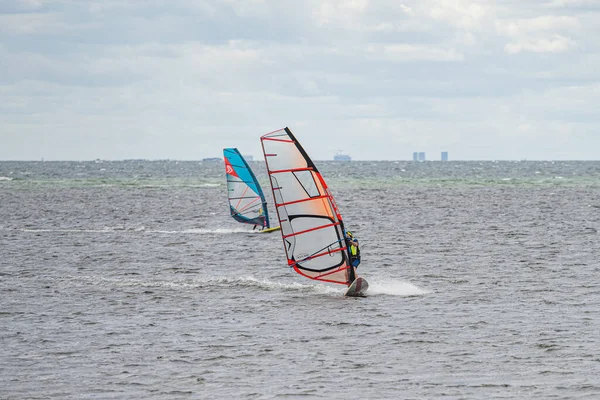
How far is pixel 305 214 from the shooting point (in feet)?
77.8

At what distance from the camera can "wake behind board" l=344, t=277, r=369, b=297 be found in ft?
76.0

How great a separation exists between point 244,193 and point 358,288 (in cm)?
1894

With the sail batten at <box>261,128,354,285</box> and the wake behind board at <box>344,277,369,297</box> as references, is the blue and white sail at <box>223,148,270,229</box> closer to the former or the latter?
the sail batten at <box>261,128,354,285</box>

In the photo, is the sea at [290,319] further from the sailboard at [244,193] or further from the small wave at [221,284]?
the sailboard at [244,193]

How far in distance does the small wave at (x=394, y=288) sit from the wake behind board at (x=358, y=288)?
31cm

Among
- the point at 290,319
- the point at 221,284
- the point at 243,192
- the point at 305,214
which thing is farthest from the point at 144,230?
the point at 290,319

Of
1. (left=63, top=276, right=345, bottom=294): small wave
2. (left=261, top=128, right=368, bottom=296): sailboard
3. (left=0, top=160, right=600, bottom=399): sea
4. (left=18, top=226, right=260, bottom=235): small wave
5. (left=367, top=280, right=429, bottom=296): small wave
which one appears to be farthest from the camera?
(left=18, top=226, right=260, bottom=235): small wave

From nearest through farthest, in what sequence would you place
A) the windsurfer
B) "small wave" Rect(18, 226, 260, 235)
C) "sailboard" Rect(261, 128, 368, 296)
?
"sailboard" Rect(261, 128, 368, 296) → the windsurfer → "small wave" Rect(18, 226, 260, 235)

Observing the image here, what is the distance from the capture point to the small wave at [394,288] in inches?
923

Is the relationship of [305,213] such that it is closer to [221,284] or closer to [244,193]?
[221,284]

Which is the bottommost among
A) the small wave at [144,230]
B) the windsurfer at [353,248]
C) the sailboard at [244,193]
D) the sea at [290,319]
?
the sea at [290,319]

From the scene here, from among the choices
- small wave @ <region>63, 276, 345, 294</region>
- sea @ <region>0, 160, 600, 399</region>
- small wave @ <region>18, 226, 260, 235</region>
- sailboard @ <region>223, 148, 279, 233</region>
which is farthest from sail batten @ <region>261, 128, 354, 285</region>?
small wave @ <region>18, 226, 260, 235</region>

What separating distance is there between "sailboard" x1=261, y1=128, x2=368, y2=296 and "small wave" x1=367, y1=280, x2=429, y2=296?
623mm

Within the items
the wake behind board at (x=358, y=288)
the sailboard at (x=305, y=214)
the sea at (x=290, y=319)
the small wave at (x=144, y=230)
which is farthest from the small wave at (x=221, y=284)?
the small wave at (x=144, y=230)
